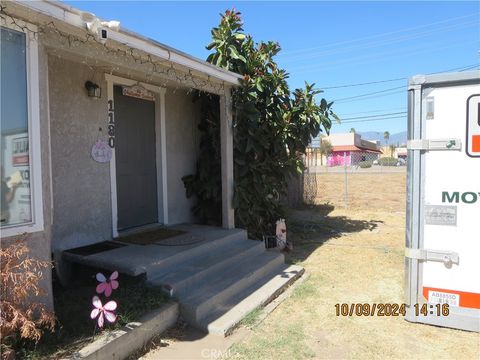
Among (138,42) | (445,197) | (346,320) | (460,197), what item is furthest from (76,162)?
(460,197)

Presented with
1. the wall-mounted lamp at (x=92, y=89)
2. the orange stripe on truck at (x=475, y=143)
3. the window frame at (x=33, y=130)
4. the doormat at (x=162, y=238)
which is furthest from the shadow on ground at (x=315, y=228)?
the window frame at (x=33, y=130)

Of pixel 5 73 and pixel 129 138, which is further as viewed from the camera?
A: pixel 129 138

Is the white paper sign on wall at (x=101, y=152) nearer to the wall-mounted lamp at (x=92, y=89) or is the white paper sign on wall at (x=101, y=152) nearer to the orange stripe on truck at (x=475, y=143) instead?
the wall-mounted lamp at (x=92, y=89)

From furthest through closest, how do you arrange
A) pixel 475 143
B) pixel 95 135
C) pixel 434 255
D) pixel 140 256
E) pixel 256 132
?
pixel 256 132, pixel 95 135, pixel 140 256, pixel 434 255, pixel 475 143

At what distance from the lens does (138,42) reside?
4.08m

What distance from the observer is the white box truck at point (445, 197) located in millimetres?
3555

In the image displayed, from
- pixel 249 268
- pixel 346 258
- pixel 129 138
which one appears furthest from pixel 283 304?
pixel 129 138

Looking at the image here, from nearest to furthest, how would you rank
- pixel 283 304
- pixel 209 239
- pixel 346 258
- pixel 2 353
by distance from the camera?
pixel 2 353 → pixel 283 304 → pixel 209 239 → pixel 346 258

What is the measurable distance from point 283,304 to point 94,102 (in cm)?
361

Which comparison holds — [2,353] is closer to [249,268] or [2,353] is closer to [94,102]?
[249,268]

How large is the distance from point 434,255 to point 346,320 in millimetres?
1142

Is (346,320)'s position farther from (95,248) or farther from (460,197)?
(95,248)

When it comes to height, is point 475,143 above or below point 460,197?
above

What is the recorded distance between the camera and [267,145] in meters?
6.84
